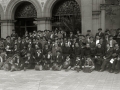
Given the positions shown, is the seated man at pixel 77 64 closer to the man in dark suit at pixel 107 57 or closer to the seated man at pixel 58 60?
the seated man at pixel 58 60

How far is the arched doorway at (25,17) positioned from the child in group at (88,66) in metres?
8.81

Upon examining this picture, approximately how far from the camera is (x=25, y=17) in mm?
19953

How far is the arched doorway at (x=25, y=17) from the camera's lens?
19.6 metres

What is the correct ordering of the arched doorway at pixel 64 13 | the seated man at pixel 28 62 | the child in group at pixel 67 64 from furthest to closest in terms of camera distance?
1. the arched doorway at pixel 64 13
2. the seated man at pixel 28 62
3. the child in group at pixel 67 64

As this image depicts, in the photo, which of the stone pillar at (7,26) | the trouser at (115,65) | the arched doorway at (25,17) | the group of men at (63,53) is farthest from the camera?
the arched doorway at (25,17)

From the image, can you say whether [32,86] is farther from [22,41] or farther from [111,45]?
[22,41]

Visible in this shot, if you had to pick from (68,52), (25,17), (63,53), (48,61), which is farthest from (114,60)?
(25,17)

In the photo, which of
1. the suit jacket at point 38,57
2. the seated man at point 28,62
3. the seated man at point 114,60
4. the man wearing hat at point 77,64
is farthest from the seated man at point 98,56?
the seated man at point 28,62

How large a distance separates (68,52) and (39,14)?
6.05 m

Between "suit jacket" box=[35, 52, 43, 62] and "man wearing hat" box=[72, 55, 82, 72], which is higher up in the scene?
"suit jacket" box=[35, 52, 43, 62]

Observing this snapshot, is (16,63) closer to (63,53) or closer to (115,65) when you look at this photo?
(63,53)

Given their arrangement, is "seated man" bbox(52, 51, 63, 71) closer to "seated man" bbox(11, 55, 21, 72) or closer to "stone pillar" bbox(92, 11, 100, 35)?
"seated man" bbox(11, 55, 21, 72)

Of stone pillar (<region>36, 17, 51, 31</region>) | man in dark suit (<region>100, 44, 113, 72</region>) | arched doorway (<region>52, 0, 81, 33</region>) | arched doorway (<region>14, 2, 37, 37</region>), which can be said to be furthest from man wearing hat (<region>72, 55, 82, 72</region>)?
arched doorway (<region>14, 2, 37, 37</region>)

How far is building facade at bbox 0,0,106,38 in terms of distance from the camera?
14.8 metres
